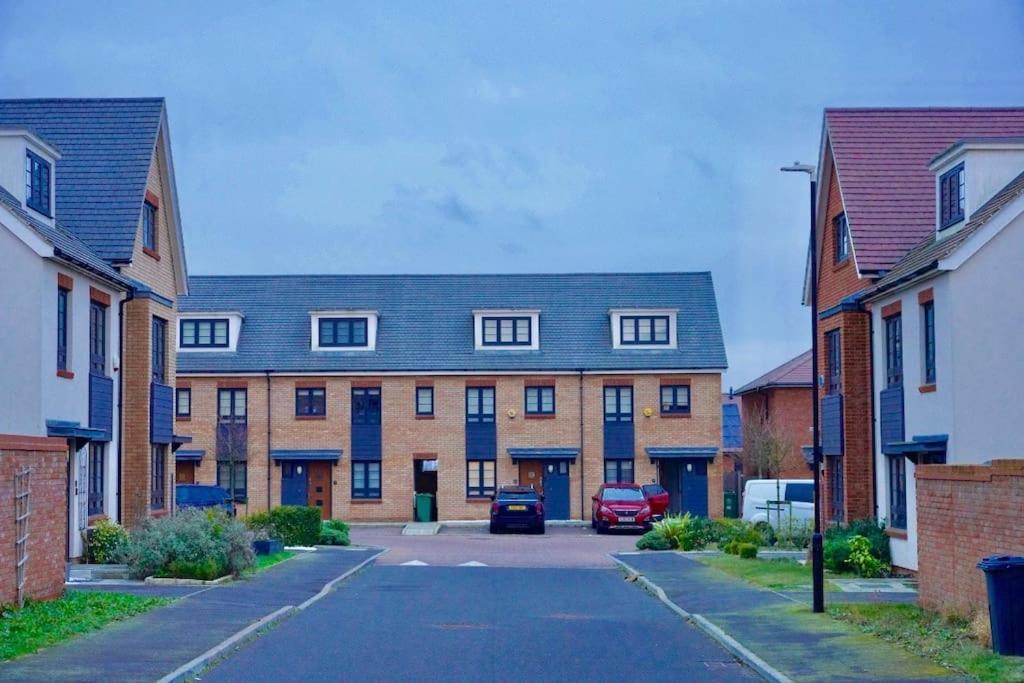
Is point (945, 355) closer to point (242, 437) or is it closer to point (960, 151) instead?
point (960, 151)

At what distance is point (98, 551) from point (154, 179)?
357 inches

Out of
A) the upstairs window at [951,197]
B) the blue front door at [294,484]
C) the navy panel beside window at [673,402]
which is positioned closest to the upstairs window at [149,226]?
the upstairs window at [951,197]

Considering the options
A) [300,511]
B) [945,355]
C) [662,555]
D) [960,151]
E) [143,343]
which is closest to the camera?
[945,355]

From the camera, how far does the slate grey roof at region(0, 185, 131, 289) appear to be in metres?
25.4

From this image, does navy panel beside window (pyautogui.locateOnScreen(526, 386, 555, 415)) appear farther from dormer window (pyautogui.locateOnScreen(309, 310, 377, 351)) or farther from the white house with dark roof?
the white house with dark roof

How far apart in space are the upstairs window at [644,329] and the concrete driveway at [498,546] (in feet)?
26.3

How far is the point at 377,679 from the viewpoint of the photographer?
45.0 ft

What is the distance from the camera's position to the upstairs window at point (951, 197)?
26875mm

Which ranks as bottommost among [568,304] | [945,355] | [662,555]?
[662,555]

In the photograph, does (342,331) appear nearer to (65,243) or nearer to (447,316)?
(447,316)

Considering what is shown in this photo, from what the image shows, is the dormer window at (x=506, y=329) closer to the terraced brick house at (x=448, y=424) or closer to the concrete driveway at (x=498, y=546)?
the terraced brick house at (x=448, y=424)

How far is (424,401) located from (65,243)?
1058 inches

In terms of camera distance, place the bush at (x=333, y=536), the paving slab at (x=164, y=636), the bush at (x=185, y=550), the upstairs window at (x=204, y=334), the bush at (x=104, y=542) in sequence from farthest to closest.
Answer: the upstairs window at (x=204, y=334)
the bush at (x=333, y=536)
the bush at (x=104, y=542)
the bush at (x=185, y=550)
the paving slab at (x=164, y=636)

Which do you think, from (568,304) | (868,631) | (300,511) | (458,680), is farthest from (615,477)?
(458,680)
